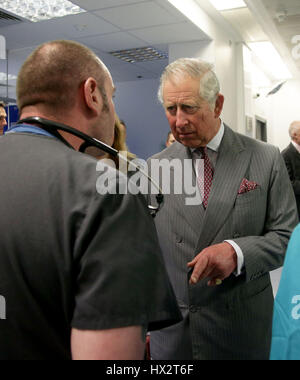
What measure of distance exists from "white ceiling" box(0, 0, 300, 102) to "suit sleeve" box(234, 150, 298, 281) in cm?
293

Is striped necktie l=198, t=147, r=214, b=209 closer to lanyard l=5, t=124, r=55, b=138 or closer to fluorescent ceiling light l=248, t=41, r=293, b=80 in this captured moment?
lanyard l=5, t=124, r=55, b=138

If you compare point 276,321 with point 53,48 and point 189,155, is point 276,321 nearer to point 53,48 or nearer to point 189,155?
point 53,48

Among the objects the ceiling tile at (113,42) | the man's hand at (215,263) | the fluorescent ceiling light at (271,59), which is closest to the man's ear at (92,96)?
the man's hand at (215,263)

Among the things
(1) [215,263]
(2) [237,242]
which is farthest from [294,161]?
(1) [215,263]

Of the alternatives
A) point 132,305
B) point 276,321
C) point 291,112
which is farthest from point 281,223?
point 291,112

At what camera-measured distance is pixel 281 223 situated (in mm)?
1361

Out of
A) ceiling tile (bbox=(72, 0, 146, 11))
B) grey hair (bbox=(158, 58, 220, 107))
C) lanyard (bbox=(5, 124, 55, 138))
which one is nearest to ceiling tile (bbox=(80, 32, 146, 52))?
ceiling tile (bbox=(72, 0, 146, 11))

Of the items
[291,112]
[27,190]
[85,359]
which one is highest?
[291,112]

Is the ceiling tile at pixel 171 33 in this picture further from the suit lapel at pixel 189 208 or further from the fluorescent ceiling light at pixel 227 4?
the suit lapel at pixel 189 208

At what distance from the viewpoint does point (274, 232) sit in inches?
53.6

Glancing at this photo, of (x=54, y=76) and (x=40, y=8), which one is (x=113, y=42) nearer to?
(x=40, y=8)

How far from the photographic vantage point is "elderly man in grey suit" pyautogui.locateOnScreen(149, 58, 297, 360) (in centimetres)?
131

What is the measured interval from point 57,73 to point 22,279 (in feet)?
1.34

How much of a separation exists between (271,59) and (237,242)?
21.0 ft
